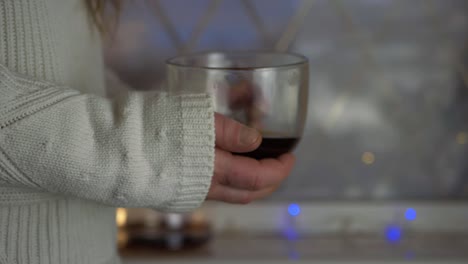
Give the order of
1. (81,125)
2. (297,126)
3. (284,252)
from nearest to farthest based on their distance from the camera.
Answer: (81,125) < (297,126) < (284,252)

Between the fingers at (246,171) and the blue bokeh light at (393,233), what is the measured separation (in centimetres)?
50

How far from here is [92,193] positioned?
0.39 metres

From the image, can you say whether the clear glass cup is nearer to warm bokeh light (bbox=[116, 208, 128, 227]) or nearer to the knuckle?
the knuckle

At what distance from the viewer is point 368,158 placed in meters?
0.92

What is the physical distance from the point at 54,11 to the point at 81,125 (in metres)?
0.11

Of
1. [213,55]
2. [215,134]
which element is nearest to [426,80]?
[213,55]

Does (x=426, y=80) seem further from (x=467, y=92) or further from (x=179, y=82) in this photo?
(x=179, y=82)

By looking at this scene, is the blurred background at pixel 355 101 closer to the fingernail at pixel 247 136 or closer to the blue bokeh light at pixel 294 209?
the blue bokeh light at pixel 294 209

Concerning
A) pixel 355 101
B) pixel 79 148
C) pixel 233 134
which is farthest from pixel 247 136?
pixel 355 101

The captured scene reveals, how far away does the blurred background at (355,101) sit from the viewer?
34.4 inches

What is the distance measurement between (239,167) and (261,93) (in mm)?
70

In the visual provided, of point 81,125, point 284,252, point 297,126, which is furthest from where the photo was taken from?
point 284,252

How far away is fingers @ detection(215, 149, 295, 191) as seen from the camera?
0.41 m

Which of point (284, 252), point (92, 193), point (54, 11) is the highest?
point (54, 11)
